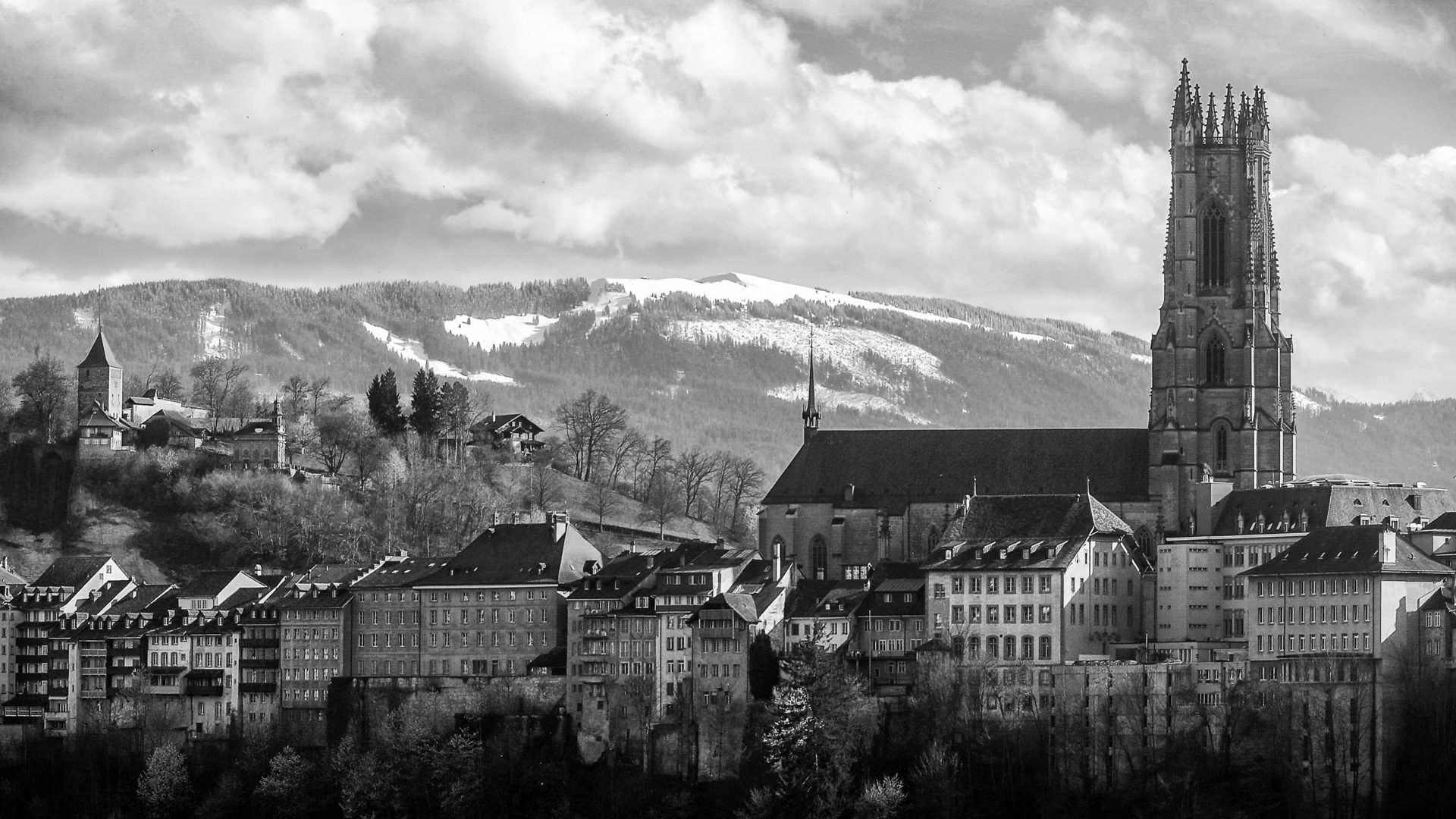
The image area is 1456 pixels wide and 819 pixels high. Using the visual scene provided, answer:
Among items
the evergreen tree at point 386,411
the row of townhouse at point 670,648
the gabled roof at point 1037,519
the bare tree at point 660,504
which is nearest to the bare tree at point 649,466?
the bare tree at point 660,504

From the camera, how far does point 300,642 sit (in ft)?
438

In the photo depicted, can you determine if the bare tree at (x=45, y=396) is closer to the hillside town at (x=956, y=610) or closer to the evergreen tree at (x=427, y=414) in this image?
the evergreen tree at (x=427, y=414)

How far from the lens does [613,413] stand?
19212 centimetres

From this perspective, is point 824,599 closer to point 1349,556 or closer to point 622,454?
point 1349,556

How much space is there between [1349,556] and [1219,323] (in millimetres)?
24332

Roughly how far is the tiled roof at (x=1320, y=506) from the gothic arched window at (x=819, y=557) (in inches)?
734

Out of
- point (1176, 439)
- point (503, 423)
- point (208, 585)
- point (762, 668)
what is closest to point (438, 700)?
point (762, 668)

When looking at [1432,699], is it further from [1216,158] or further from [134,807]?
[134,807]

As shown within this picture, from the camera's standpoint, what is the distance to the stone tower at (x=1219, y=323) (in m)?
136

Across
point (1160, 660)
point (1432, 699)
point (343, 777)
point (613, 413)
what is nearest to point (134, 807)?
point (343, 777)

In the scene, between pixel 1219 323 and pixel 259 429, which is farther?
pixel 259 429

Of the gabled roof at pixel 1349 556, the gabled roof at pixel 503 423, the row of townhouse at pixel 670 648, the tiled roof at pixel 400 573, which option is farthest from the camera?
the gabled roof at pixel 503 423

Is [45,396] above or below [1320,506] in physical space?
above

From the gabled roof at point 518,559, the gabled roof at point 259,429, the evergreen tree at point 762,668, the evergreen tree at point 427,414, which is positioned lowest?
the evergreen tree at point 762,668
